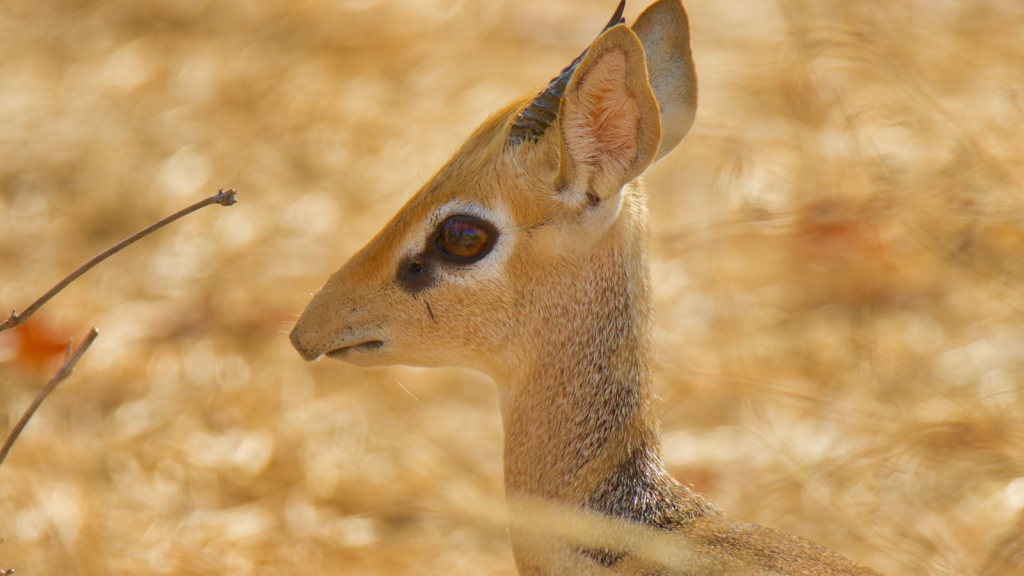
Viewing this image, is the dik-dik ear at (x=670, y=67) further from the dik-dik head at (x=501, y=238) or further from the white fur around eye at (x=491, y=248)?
the white fur around eye at (x=491, y=248)

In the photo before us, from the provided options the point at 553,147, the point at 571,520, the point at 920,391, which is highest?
the point at 553,147

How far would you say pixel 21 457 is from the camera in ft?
12.1

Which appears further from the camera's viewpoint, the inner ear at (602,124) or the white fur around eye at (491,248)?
the white fur around eye at (491,248)

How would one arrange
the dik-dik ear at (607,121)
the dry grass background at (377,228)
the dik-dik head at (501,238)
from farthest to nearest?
the dry grass background at (377,228) → the dik-dik head at (501,238) → the dik-dik ear at (607,121)

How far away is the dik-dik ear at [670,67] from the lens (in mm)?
2340

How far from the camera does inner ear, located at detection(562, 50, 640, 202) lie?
6.42 feet

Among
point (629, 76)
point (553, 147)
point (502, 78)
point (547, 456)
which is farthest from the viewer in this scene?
point (502, 78)

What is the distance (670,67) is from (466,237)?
622 mm

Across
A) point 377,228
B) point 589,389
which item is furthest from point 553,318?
point 377,228

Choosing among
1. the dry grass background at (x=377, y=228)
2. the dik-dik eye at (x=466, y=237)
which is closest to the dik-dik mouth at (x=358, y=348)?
the dik-dik eye at (x=466, y=237)

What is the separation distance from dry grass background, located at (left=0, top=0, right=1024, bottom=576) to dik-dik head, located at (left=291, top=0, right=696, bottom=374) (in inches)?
48.7

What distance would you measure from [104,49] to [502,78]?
7.65ft

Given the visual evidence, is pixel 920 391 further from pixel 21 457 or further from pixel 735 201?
pixel 21 457

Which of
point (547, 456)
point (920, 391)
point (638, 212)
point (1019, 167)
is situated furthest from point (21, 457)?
point (1019, 167)
